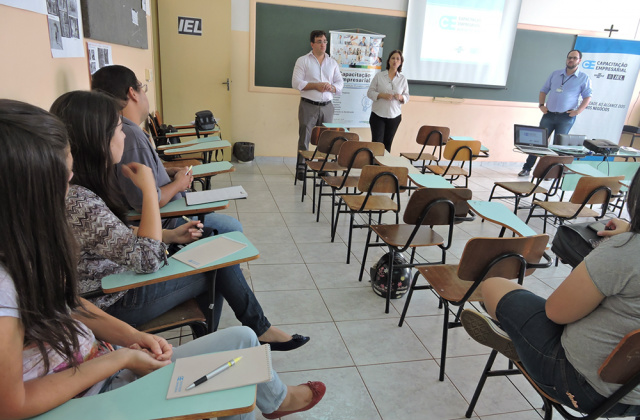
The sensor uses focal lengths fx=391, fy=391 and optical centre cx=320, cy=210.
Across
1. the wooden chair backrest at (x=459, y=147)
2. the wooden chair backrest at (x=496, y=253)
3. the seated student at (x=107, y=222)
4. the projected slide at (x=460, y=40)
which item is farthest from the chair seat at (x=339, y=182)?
the projected slide at (x=460, y=40)

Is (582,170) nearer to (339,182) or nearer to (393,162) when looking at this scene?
(393,162)

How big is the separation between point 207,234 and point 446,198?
4.28 feet

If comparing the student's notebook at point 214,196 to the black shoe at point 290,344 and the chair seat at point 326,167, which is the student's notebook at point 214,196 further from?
the chair seat at point 326,167

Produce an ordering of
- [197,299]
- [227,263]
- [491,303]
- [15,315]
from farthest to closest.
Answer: [197,299], [491,303], [227,263], [15,315]

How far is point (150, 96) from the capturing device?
432 cm

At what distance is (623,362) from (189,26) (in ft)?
17.5

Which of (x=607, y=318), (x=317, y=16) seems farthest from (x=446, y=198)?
(x=317, y=16)

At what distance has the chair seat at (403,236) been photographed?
228 centimetres

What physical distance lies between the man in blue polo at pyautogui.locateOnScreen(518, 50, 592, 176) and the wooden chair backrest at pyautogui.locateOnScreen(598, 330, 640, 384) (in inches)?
193

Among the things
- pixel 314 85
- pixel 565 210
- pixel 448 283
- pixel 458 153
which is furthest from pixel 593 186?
pixel 314 85

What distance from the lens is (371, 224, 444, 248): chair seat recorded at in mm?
2277

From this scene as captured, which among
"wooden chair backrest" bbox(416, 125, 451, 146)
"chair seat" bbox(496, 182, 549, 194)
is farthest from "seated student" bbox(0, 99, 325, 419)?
"wooden chair backrest" bbox(416, 125, 451, 146)

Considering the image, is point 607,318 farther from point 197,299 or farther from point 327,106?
point 327,106

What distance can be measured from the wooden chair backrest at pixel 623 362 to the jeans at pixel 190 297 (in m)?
1.25
